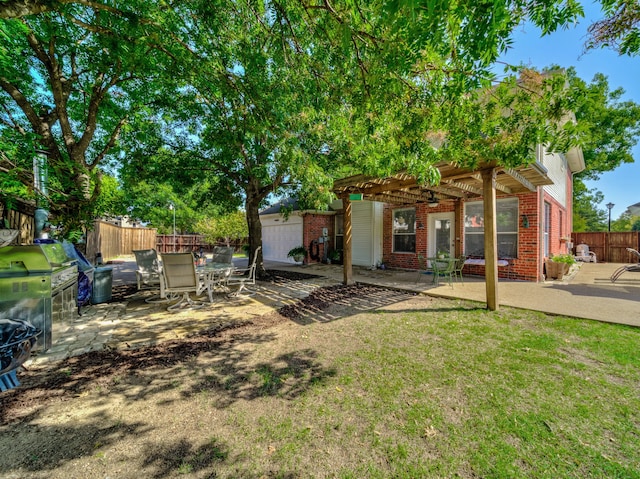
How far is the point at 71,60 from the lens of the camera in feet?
20.0

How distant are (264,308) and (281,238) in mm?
10054

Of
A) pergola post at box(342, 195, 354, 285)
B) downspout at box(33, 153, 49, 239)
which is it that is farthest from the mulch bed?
pergola post at box(342, 195, 354, 285)

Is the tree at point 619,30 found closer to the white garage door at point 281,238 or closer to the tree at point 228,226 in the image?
→ the white garage door at point 281,238

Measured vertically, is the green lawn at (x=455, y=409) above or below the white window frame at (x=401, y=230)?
below

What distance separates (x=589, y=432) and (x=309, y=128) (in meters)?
4.95

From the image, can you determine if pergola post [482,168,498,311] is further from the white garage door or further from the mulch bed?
the white garage door

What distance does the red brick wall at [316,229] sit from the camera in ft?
44.7

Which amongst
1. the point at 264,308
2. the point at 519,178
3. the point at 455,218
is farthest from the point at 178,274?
the point at 455,218

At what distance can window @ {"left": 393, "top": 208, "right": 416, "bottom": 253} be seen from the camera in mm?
11031

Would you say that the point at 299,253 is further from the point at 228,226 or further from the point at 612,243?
the point at 612,243

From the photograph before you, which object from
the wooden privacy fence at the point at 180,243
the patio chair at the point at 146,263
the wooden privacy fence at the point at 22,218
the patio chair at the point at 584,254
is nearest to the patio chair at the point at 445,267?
the patio chair at the point at 146,263

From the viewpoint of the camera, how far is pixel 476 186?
789cm

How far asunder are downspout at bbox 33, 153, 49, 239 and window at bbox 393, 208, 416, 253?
1046 cm

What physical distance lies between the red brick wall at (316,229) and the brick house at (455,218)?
0.16 ft
